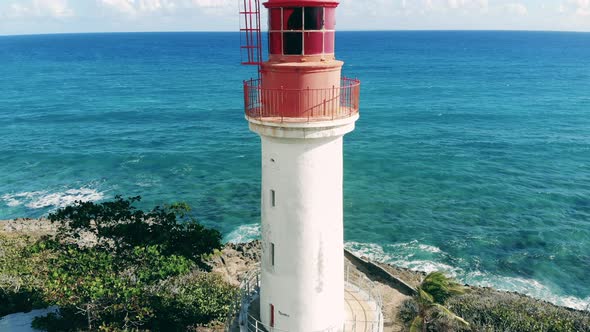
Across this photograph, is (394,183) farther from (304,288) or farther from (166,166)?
(304,288)

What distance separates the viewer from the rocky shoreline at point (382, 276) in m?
26.8

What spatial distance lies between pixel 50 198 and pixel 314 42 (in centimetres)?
4160

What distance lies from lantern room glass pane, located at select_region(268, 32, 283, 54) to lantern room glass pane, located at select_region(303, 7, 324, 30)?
73cm

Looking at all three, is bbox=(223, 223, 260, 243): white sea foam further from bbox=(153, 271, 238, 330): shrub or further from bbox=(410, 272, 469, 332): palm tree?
bbox=(410, 272, 469, 332): palm tree

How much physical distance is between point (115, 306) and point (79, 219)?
149 inches

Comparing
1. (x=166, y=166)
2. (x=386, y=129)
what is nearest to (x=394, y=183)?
(x=386, y=129)

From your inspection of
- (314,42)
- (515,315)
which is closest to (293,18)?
(314,42)

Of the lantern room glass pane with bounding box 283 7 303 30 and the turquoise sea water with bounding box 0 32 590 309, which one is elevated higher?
the lantern room glass pane with bounding box 283 7 303 30

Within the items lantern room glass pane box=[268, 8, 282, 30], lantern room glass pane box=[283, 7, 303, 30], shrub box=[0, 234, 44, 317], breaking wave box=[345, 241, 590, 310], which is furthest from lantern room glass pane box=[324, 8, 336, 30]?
breaking wave box=[345, 241, 590, 310]

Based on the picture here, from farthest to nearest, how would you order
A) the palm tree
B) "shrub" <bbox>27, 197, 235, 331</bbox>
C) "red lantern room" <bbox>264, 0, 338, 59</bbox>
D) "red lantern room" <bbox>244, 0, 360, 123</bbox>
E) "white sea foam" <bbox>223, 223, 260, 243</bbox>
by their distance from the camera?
"white sea foam" <bbox>223, 223, 260, 243</bbox> → the palm tree → "shrub" <bbox>27, 197, 235, 331</bbox> → "red lantern room" <bbox>244, 0, 360, 123</bbox> → "red lantern room" <bbox>264, 0, 338, 59</bbox>

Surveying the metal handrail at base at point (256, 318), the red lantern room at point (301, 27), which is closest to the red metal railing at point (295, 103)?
the red lantern room at point (301, 27)

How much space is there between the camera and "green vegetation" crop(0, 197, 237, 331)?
17.3 meters

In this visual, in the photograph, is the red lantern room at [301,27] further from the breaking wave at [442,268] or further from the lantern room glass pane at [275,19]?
the breaking wave at [442,268]

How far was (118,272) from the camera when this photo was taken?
18.5 meters
